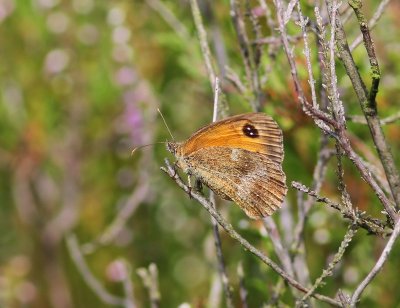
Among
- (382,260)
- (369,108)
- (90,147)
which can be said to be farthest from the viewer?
(90,147)

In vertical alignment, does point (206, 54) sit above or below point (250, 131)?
above

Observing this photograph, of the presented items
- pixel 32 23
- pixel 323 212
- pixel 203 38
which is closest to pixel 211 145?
pixel 203 38

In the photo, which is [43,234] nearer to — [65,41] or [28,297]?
[28,297]

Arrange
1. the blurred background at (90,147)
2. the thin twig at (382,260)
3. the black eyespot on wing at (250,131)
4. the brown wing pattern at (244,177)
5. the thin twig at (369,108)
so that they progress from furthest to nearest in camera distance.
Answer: the blurred background at (90,147)
the black eyespot on wing at (250,131)
the brown wing pattern at (244,177)
the thin twig at (369,108)
the thin twig at (382,260)

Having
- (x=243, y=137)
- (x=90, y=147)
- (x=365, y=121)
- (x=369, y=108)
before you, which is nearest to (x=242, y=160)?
(x=243, y=137)

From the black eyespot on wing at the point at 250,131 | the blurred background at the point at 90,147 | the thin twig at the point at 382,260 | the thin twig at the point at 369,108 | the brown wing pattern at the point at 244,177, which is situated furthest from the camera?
the blurred background at the point at 90,147

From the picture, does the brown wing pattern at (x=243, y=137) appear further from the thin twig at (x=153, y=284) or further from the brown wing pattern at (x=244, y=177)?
the thin twig at (x=153, y=284)

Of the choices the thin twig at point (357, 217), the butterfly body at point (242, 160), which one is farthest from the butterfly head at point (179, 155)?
the thin twig at point (357, 217)

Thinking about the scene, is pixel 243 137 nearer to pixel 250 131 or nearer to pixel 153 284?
pixel 250 131
